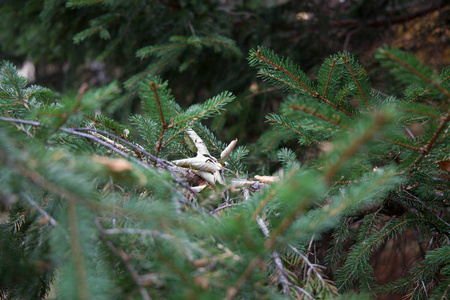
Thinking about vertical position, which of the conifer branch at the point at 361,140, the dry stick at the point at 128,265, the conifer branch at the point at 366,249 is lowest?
the conifer branch at the point at 366,249

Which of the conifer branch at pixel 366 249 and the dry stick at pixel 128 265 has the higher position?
the dry stick at pixel 128 265

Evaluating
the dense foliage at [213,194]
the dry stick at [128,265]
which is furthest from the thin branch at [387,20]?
the dry stick at [128,265]

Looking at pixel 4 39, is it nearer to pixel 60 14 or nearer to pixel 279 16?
pixel 60 14

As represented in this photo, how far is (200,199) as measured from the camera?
0.74m

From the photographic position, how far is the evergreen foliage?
20.0 inches

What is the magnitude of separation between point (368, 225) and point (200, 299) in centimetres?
77

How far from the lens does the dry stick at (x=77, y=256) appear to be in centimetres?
46

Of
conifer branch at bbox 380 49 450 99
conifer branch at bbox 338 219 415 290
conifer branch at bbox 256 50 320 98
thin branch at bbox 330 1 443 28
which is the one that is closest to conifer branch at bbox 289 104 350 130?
conifer branch at bbox 380 49 450 99

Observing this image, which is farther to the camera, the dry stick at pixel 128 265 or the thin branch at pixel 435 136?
the thin branch at pixel 435 136

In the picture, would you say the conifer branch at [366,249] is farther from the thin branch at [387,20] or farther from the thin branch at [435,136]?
the thin branch at [387,20]

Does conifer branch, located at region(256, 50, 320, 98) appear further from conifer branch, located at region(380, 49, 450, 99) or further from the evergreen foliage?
conifer branch, located at region(380, 49, 450, 99)

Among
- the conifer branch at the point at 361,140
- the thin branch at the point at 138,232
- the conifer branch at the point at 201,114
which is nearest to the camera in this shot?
the conifer branch at the point at 361,140

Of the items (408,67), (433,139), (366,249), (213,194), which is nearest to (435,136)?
(433,139)

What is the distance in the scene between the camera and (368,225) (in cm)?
101
